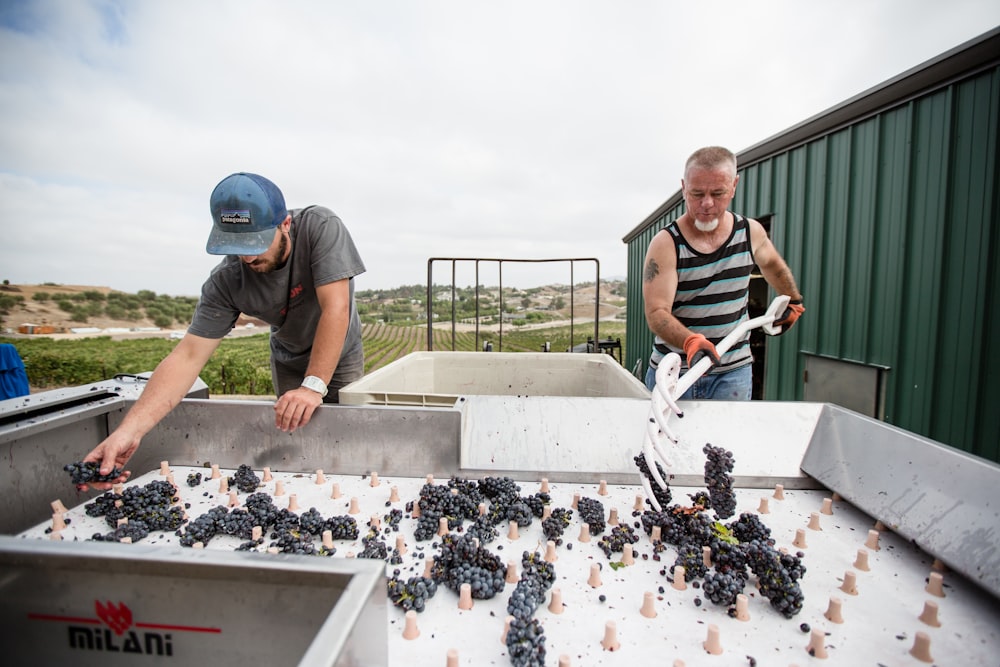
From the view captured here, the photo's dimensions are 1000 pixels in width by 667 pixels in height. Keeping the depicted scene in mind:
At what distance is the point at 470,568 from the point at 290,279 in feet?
5.46

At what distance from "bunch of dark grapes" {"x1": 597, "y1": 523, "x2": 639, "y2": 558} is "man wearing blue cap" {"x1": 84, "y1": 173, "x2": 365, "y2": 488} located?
41.0 inches

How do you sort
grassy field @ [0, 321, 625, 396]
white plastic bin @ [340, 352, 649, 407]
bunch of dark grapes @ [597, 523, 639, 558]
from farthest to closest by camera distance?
grassy field @ [0, 321, 625, 396]
white plastic bin @ [340, 352, 649, 407]
bunch of dark grapes @ [597, 523, 639, 558]

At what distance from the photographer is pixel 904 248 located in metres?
3.29

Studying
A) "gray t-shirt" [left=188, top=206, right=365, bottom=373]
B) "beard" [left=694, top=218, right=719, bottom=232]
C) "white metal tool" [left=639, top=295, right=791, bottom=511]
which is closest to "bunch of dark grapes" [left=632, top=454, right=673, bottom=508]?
"white metal tool" [left=639, top=295, right=791, bottom=511]

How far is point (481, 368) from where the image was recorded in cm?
386

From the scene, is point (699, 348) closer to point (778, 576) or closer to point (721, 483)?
point (721, 483)

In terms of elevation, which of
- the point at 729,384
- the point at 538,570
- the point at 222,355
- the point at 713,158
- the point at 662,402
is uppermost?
the point at 713,158

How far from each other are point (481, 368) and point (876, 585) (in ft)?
9.88

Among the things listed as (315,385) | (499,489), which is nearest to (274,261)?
(315,385)

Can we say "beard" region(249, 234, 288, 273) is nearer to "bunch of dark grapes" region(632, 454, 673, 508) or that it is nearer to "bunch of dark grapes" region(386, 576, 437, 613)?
"bunch of dark grapes" region(386, 576, 437, 613)

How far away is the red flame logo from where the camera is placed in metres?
0.72

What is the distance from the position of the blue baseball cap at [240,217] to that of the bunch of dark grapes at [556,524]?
1421 millimetres

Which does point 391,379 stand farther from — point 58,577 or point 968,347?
point 968,347

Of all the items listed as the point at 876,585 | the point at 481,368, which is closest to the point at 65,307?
the point at 481,368
